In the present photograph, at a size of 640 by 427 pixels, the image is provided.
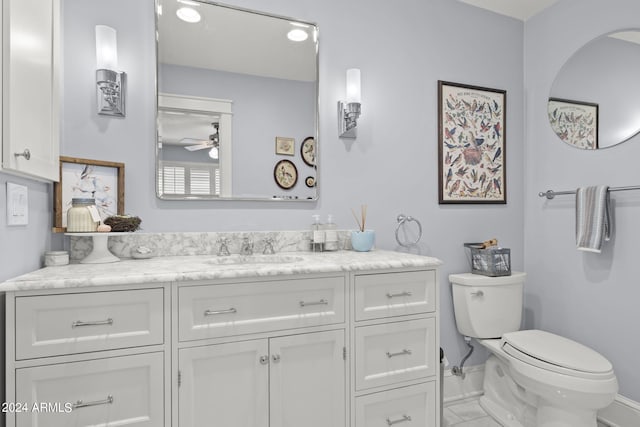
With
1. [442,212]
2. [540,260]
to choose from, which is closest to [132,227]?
[442,212]

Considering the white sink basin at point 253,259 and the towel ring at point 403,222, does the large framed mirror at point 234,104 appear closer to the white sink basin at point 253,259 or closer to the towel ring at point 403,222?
the white sink basin at point 253,259

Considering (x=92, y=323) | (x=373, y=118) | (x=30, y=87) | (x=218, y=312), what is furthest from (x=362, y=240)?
(x=30, y=87)

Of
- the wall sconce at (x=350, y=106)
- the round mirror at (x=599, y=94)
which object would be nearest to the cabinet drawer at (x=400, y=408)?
the wall sconce at (x=350, y=106)

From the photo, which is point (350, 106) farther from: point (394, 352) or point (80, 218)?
point (80, 218)

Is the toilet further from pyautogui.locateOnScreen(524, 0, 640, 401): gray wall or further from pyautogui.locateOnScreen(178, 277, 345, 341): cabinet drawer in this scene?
pyautogui.locateOnScreen(178, 277, 345, 341): cabinet drawer

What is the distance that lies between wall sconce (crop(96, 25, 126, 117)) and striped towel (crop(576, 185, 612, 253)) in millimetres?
2492

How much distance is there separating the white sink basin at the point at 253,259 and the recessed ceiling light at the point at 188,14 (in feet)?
3.85

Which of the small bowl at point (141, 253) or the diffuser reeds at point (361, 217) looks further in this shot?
the diffuser reeds at point (361, 217)

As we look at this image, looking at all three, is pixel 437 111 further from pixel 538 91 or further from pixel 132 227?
pixel 132 227

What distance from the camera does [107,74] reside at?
1.54 metres

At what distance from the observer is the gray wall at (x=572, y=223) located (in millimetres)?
1969

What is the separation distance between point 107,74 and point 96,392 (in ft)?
4.10

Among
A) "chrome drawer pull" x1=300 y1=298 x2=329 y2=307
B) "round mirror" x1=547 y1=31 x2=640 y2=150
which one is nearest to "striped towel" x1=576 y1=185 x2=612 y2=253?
"round mirror" x1=547 y1=31 x2=640 y2=150

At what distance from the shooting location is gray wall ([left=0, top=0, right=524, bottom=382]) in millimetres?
1629
